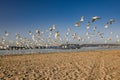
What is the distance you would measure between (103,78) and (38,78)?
5109 millimetres

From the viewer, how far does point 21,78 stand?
1504cm

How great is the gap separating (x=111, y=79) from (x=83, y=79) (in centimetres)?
214

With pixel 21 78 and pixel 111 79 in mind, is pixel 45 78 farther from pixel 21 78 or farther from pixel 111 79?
pixel 111 79

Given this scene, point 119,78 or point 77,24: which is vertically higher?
point 77,24

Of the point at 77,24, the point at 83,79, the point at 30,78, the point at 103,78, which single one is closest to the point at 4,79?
the point at 30,78

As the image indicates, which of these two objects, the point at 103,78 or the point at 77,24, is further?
the point at 103,78

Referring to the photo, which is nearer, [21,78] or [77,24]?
[77,24]

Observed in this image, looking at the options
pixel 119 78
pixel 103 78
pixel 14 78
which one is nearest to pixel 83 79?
pixel 103 78

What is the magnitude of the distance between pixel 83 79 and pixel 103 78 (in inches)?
65.7

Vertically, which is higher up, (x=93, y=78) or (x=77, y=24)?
(x=77, y=24)

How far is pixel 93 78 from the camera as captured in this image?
49.3ft

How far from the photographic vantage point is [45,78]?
1505 centimetres

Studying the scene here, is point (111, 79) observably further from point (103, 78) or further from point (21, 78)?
point (21, 78)

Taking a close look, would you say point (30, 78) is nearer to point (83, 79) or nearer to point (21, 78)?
point (21, 78)
